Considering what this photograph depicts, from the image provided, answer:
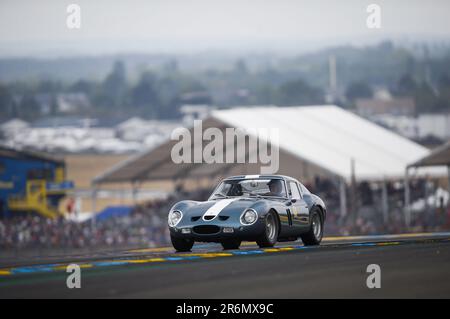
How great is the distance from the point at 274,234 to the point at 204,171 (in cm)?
3754

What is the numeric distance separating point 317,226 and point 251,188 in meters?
1.64

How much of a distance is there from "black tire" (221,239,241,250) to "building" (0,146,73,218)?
40.5 meters

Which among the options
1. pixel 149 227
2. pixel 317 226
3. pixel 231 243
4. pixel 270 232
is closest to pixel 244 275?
pixel 231 243

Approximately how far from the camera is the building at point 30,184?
5978 cm

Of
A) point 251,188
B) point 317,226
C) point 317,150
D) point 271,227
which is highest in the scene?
point 317,150

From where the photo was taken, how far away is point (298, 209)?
62.6 feet

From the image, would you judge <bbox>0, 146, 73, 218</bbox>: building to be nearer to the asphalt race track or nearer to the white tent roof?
the white tent roof

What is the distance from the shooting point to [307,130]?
45.8 meters

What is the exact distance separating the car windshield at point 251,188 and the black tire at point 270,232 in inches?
29.1

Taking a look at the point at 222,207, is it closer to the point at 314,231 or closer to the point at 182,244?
the point at 182,244

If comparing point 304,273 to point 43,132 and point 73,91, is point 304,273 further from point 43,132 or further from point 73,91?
point 73,91

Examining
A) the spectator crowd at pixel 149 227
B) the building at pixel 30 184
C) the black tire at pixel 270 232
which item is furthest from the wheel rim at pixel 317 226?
the building at pixel 30 184

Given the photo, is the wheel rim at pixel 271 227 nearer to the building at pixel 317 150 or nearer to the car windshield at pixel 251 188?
the car windshield at pixel 251 188

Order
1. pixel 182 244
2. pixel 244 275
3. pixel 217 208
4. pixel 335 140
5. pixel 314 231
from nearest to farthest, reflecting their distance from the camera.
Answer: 1. pixel 244 275
2. pixel 217 208
3. pixel 182 244
4. pixel 314 231
5. pixel 335 140
